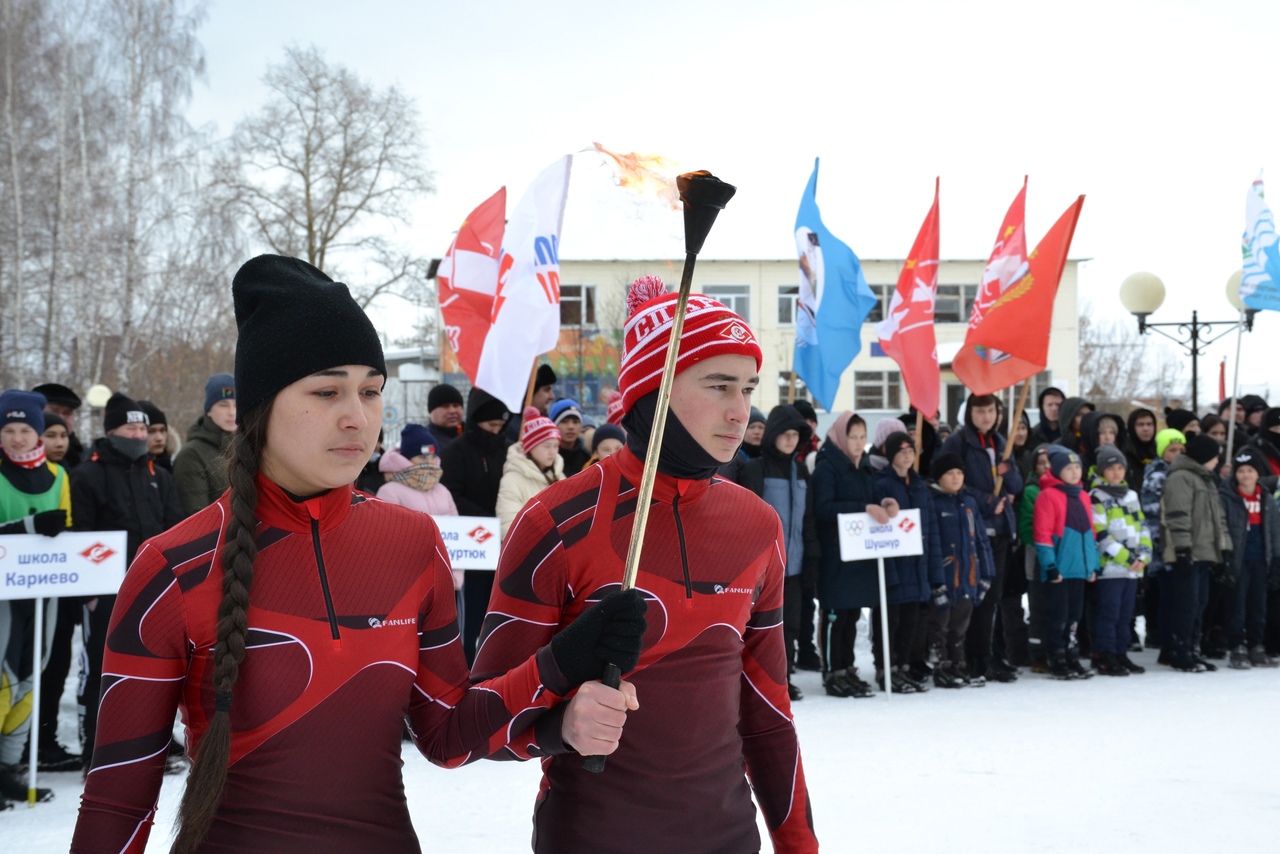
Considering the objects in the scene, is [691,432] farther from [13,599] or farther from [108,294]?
[108,294]

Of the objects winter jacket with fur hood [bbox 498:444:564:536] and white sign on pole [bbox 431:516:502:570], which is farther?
winter jacket with fur hood [bbox 498:444:564:536]

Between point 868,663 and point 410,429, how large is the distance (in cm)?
503

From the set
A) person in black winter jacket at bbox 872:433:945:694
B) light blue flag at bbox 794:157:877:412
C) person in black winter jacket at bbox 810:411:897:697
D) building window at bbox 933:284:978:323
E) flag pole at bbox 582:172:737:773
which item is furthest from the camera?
building window at bbox 933:284:978:323

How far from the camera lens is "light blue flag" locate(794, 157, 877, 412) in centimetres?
981

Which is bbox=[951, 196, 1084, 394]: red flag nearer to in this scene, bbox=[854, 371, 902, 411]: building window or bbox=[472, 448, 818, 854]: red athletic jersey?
bbox=[472, 448, 818, 854]: red athletic jersey

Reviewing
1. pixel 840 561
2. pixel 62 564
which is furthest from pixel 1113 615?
pixel 62 564

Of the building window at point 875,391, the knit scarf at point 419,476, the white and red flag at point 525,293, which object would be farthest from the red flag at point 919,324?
the building window at point 875,391

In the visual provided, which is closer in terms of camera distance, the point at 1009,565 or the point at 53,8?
the point at 1009,565

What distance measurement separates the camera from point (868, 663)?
33.5ft

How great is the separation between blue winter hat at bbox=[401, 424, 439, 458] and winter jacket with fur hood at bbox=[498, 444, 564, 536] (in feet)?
2.02

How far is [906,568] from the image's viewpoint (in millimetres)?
9023

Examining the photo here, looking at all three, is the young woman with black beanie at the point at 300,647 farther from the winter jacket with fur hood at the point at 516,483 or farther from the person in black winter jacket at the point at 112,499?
the winter jacket with fur hood at the point at 516,483

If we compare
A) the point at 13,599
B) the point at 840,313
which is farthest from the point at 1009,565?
the point at 13,599

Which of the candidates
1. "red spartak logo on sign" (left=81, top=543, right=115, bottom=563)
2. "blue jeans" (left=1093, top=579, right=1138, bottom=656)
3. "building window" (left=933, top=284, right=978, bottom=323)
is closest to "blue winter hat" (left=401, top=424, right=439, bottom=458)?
"red spartak logo on sign" (left=81, top=543, right=115, bottom=563)
